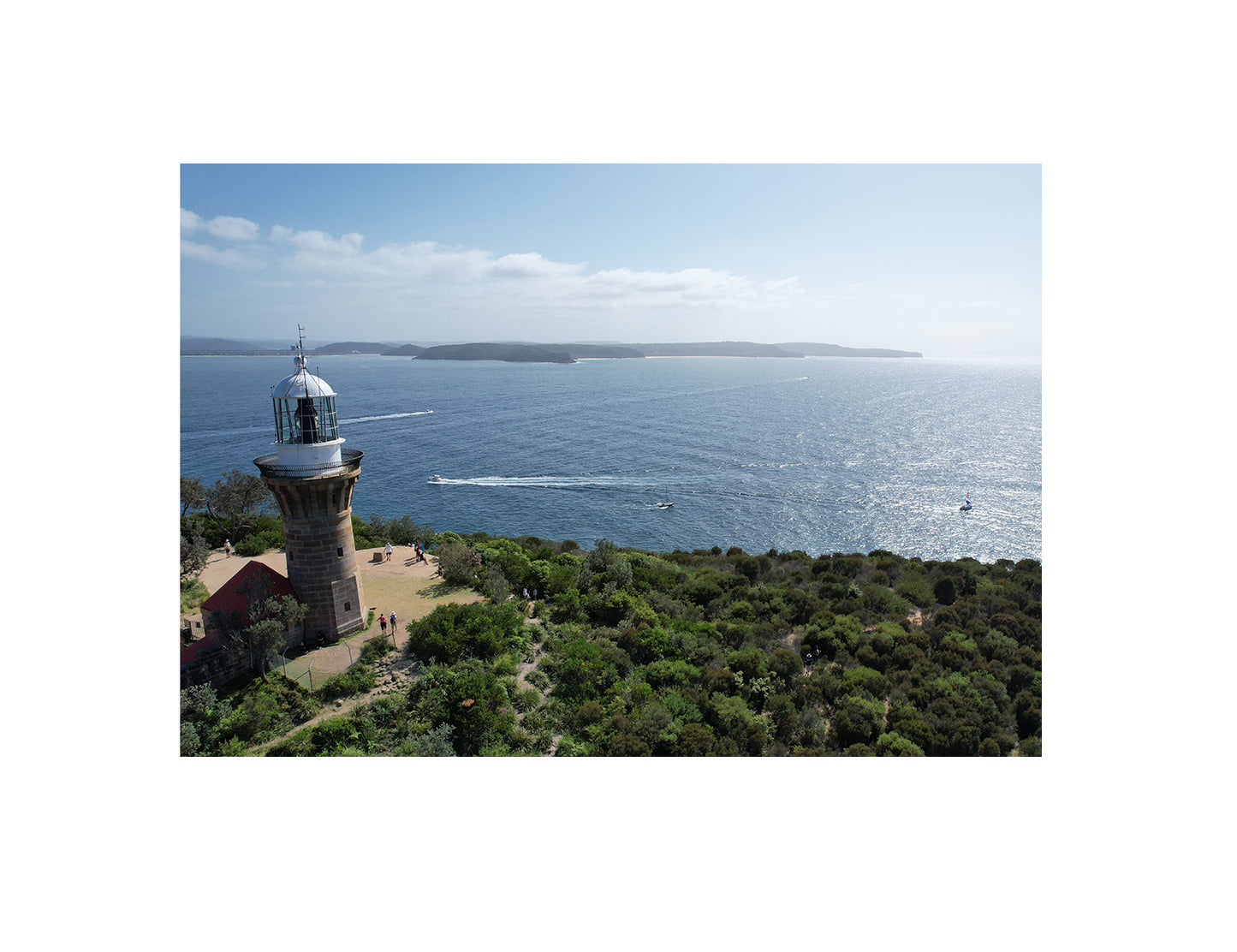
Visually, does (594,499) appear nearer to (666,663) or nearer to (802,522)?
(802,522)

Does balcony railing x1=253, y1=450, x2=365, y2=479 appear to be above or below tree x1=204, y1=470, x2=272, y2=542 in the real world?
above

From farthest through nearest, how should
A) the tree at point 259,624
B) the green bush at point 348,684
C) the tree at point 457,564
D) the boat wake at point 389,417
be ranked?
1. the boat wake at point 389,417
2. the tree at point 457,564
3. the green bush at point 348,684
4. the tree at point 259,624

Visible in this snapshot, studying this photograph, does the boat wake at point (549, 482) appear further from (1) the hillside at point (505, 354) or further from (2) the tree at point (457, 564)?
(1) the hillside at point (505, 354)

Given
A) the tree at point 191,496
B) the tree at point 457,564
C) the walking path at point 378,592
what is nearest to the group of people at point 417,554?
the walking path at point 378,592

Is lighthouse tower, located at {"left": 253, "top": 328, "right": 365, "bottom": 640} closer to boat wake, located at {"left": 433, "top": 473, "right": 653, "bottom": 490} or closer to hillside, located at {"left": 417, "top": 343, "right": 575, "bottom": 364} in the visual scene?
boat wake, located at {"left": 433, "top": 473, "right": 653, "bottom": 490}

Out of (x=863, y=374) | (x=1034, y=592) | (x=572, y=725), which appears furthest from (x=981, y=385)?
(x=572, y=725)

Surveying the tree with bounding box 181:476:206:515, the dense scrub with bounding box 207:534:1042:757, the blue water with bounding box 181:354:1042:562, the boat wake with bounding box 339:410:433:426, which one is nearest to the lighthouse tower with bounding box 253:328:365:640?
the blue water with bounding box 181:354:1042:562
